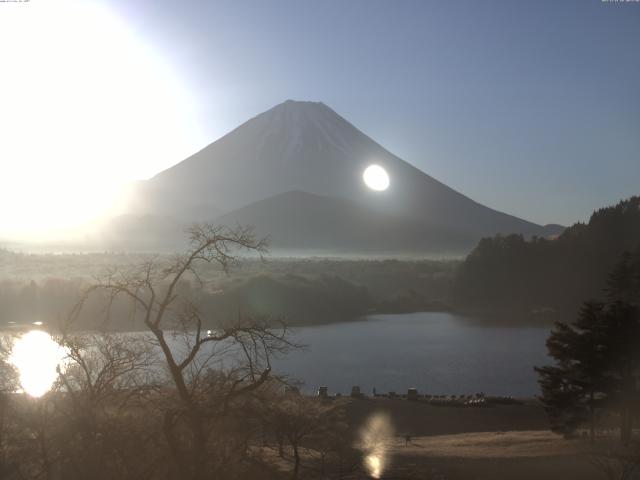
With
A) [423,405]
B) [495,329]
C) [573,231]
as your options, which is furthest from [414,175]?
[423,405]

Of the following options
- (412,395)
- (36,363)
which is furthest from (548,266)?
(36,363)

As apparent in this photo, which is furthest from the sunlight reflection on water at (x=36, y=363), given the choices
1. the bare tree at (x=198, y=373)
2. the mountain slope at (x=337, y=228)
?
the mountain slope at (x=337, y=228)

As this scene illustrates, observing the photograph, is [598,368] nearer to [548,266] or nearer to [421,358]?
[421,358]

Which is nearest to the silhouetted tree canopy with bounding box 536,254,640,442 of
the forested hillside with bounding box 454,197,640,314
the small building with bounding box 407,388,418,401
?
the small building with bounding box 407,388,418,401

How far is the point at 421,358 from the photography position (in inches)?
1071

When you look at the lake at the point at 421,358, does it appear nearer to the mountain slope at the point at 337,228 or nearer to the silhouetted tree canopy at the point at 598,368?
the silhouetted tree canopy at the point at 598,368

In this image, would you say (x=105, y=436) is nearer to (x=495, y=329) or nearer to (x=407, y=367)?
(x=407, y=367)

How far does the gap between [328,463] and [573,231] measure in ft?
171

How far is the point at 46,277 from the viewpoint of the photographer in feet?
138

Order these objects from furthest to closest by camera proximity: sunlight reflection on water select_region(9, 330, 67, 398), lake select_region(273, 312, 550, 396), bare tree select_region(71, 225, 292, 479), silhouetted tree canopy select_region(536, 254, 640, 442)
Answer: lake select_region(273, 312, 550, 396) → silhouetted tree canopy select_region(536, 254, 640, 442) → sunlight reflection on water select_region(9, 330, 67, 398) → bare tree select_region(71, 225, 292, 479)

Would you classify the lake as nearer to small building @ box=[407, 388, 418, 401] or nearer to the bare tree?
small building @ box=[407, 388, 418, 401]

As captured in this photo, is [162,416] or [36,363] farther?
[36,363]

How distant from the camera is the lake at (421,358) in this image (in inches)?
853

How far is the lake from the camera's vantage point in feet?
71.1
